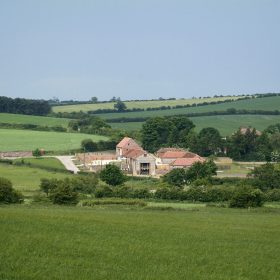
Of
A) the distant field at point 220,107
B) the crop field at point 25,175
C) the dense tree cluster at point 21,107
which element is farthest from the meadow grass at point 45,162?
the dense tree cluster at point 21,107

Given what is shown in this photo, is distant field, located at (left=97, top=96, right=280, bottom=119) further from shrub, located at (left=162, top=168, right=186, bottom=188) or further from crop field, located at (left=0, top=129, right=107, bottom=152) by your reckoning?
shrub, located at (left=162, top=168, right=186, bottom=188)

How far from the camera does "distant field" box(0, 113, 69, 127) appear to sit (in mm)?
124750

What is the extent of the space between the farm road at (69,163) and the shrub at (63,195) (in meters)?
28.7

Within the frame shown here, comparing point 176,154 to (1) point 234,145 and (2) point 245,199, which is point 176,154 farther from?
(2) point 245,199

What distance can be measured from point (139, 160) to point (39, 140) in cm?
2795

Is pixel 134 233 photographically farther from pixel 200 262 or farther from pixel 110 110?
pixel 110 110

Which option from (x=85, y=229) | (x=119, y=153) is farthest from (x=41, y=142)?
(x=85, y=229)

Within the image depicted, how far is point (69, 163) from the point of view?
8156 centimetres

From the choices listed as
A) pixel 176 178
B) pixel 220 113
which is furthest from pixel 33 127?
pixel 176 178

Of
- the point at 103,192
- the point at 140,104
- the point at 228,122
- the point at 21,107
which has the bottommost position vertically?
the point at 103,192

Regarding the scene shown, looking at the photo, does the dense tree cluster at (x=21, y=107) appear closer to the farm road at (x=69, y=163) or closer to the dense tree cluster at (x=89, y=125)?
the dense tree cluster at (x=89, y=125)

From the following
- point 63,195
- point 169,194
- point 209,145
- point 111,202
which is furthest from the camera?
point 209,145

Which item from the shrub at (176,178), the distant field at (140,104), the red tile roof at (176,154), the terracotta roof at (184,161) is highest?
the distant field at (140,104)

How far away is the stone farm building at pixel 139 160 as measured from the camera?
78.9m
